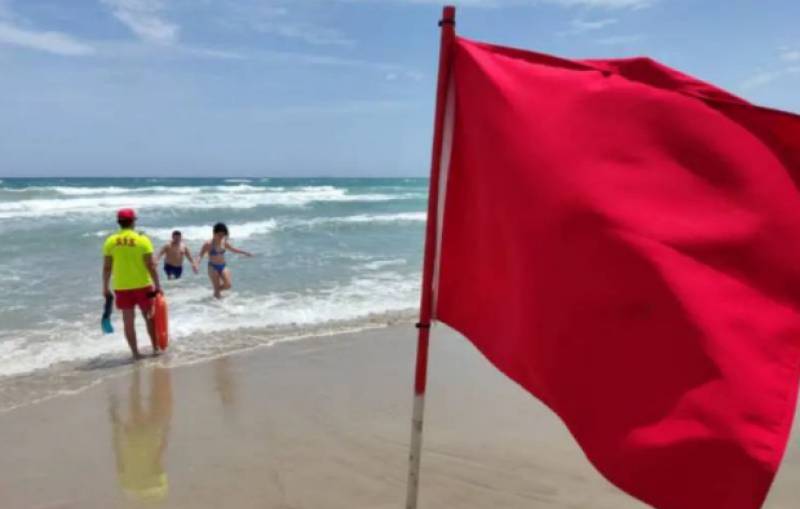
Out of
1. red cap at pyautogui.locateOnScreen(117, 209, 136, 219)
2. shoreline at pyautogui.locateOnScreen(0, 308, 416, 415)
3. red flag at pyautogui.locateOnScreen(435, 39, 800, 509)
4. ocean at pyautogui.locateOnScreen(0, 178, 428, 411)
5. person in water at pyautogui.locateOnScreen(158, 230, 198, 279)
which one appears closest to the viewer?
red flag at pyautogui.locateOnScreen(435, 39, 800, 509)

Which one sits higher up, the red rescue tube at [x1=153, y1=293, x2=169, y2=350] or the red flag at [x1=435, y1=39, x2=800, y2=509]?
the red flag at [x1=435, y1=39, x2=800, y2=509]

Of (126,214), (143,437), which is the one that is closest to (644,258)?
(143,437)

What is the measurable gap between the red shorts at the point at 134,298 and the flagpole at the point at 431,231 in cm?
593

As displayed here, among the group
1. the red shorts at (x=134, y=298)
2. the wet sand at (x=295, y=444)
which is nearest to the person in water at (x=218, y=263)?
the red shorts at (x=134, y=298)

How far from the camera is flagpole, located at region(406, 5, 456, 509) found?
2.62 m

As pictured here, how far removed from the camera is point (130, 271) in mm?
7969

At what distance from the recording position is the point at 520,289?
248 centimetres

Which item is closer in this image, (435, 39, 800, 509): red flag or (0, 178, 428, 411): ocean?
(435, 39, 800, 509): red flag

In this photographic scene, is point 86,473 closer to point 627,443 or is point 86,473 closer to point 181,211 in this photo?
point 627,443

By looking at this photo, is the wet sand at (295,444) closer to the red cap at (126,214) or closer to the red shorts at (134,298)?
the red shorts at (134,298)

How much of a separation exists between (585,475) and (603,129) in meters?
2.98

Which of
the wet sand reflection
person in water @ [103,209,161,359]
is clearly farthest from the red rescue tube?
the wet sand reflection

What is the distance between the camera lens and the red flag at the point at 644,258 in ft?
6.76

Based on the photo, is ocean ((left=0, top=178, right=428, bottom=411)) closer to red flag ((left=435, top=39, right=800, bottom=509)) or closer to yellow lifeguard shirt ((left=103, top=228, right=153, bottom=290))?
yellow lifeguard shirt ((left=103, top=228, right=153, bottom=290))
